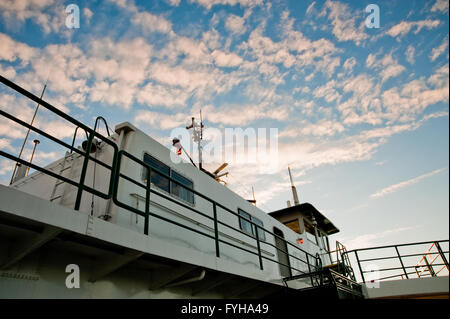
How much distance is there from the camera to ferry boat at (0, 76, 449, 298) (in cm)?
323

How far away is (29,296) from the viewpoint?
136 inches

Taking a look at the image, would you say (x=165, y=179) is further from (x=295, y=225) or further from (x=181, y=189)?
(x=295, y=225)

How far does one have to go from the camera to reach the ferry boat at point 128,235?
10.6 ft

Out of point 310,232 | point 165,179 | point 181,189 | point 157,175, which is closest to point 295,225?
point 310,232

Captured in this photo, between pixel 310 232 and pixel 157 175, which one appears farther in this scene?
pixel 310 232

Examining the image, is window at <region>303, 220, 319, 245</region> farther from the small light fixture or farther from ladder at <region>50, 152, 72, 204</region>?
ladder at <region>50, 152, 72, 204</region>

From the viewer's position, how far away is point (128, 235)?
146 inches

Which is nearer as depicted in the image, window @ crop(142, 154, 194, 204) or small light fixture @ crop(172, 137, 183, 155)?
window @ crop(142, 154, 194, 204)

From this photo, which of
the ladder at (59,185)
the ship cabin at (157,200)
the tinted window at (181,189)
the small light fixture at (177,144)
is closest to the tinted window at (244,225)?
the ship cabin at (157,200)

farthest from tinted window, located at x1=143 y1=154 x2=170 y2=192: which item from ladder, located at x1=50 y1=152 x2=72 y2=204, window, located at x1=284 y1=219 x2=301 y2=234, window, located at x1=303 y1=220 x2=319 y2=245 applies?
window, located at x1=303 y1=220 x2=319 y2=245

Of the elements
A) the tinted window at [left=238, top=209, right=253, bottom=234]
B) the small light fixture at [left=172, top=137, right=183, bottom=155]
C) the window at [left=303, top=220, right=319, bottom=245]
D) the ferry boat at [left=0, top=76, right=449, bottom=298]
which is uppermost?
the small light fixture at [left=172, top=137, right=183, bottom=155]

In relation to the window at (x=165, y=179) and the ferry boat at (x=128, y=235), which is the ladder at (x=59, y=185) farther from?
the window at (x=165, y=179)
